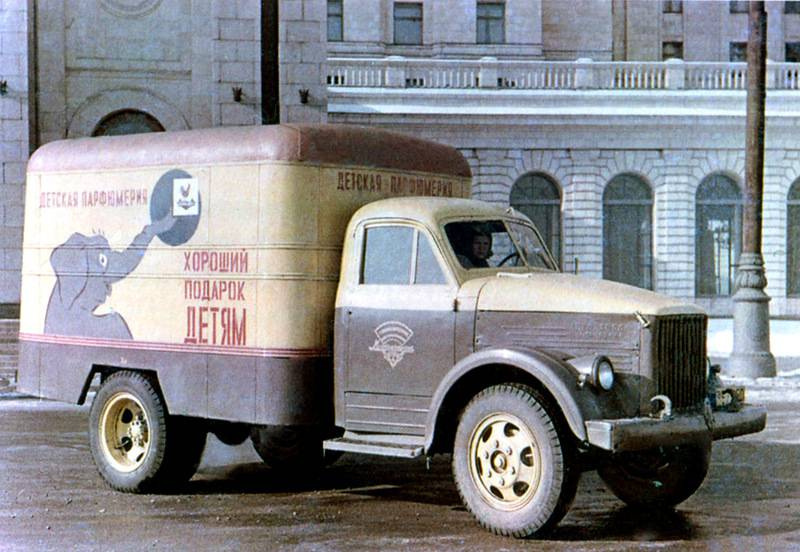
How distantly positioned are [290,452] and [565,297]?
12.7ft

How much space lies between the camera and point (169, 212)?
10.5 m

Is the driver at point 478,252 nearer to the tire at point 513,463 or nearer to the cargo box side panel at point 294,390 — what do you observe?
the tire at point 513,463

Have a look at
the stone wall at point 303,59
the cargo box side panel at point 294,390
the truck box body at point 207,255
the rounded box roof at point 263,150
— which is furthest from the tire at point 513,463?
the stone wall at point 303,59

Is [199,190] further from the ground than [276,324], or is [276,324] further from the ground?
[199,190]

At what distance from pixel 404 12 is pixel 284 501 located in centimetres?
5567

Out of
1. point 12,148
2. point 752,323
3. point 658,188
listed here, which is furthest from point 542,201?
point 752,323

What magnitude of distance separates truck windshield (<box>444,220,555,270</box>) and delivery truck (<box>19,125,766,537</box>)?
0.06 feet

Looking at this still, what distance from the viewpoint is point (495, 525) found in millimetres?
8648

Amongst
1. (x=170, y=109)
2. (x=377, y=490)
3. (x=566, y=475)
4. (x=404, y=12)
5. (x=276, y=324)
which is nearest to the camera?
(x=566, y=475)

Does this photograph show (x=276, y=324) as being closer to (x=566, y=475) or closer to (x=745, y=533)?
(x=566, y=475)

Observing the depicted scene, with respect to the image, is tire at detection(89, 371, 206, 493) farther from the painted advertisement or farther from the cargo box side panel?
the cargo box side panel

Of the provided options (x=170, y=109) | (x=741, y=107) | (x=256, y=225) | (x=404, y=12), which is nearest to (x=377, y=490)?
(x=256, y=225)

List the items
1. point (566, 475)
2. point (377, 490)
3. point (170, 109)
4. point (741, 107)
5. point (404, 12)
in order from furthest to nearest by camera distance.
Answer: point (404, 12) < point (741, 107) < point (170, 109) < point (377, 490) < point (566, 475)

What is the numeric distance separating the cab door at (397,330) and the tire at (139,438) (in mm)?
1612
